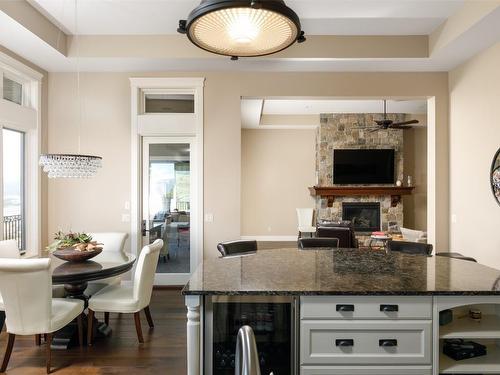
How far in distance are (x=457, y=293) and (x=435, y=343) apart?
1.06 feet

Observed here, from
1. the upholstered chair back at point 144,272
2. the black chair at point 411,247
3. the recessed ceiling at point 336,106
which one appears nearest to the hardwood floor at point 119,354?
the upholstered chair back at point 144,272

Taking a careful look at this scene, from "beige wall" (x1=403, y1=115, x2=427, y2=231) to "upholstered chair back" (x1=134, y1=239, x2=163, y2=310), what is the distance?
731cm

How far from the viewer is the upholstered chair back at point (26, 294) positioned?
246 centimetres

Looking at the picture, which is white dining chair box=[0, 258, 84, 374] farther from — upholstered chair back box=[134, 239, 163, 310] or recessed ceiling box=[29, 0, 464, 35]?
recessed ceiling box=[29, 0, 464, 35]

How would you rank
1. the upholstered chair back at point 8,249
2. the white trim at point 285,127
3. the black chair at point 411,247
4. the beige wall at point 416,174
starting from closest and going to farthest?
the black chair at point 411,247, the upholstered chair back at point 8,249, the beige wall at point 416,174, the white trim at point 285,127

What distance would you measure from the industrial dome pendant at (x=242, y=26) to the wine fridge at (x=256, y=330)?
1.50 metres

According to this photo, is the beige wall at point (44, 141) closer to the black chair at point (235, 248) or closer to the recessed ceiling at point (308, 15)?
the recessed ceiling at point (308, 15)

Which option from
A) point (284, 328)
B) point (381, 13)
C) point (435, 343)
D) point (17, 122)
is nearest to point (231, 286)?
point (284, 328)

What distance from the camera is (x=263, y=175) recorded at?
917 cm

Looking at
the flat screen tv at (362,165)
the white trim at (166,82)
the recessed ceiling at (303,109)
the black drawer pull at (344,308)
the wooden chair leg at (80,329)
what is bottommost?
the wooden chair leg at (80,329)

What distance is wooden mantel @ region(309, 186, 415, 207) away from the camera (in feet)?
26.5

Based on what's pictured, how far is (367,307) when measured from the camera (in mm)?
1946

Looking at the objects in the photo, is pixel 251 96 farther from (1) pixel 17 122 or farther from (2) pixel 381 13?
(1) pixel 17 122

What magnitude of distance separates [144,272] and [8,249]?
4.94ft
